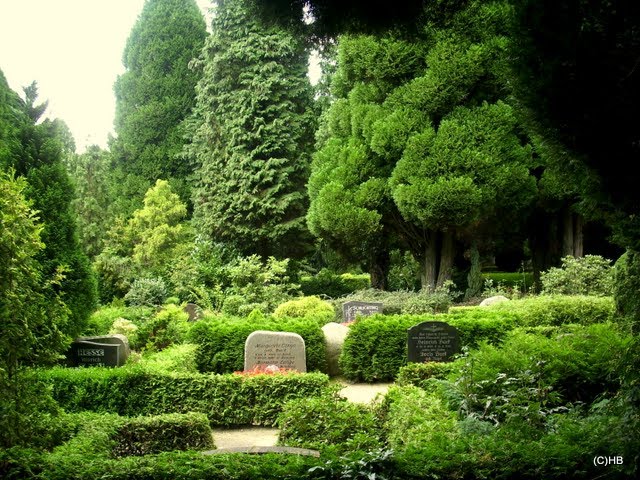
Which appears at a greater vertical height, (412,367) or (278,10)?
(278,10)

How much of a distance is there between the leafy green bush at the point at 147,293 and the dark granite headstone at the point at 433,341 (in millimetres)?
11557

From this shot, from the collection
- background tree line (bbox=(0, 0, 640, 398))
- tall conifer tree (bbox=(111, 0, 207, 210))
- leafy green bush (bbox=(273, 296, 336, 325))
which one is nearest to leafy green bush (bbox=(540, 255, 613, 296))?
background tree line (bbox=(0, 0, 640, 398))

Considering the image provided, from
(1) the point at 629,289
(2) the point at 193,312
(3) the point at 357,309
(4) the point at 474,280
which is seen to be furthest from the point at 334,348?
(4) the point at 474,280

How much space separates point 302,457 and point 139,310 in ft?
46.0

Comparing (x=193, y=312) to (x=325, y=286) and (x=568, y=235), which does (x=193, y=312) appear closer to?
(x=325, y=286)

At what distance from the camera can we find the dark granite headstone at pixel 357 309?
18.1m

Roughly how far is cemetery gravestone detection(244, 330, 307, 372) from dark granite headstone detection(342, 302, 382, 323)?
19.7ft

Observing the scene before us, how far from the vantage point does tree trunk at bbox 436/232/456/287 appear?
21.3m

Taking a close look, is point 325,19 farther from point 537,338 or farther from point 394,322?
point 394,322

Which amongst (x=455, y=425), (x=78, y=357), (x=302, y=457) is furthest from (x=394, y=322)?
(x=302, y=457)

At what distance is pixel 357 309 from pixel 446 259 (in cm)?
454

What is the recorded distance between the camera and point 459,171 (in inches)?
786

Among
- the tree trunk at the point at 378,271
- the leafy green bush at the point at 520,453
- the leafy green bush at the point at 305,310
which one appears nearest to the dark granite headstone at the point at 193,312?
the leafy green bush at the point at 305,310

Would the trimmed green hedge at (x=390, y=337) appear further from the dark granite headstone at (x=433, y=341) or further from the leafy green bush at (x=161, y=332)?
the leafy green bush at (x=161, y=332)
